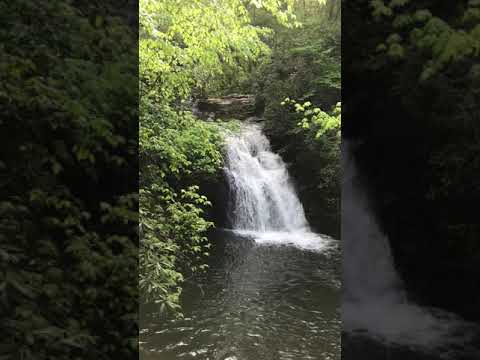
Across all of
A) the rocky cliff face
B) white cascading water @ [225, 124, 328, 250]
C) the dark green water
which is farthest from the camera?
white cascading water @ [225, 124, 328, 250]

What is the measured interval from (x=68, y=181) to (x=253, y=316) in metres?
1.22

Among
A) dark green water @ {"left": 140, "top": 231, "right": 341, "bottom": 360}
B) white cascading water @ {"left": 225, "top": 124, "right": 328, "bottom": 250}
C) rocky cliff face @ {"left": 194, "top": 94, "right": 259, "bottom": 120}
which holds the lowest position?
dark green water @ {"left": 140, "top": 231, "right": 341, "bottom": 360}

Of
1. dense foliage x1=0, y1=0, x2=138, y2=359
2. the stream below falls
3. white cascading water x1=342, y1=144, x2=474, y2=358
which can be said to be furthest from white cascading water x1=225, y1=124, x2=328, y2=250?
dense foliage x1=0, y1=0, x2=138, y2=359

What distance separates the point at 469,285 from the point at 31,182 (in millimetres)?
1682

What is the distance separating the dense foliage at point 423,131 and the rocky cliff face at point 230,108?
74 centimetres

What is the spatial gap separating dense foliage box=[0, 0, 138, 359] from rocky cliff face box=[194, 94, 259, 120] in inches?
30.0

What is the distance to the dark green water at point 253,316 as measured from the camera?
2281 millimetres

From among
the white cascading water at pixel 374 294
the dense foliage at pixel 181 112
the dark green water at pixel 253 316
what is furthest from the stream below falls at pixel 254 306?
the white cascading water at pixel 374 294

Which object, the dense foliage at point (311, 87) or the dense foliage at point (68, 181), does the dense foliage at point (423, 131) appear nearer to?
the dense foliage at point (311, 87)

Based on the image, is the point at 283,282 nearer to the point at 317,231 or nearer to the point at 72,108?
the point at 317,231

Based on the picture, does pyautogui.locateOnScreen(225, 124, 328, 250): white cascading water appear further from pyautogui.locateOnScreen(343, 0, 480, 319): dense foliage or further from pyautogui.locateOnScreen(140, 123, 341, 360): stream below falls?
pyautogui.locateOnScreen(343, 0, 480, 319): dense foliage

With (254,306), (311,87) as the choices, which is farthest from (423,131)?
(254,306)

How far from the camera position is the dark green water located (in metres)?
2.28

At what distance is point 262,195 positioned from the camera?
2.92 m
